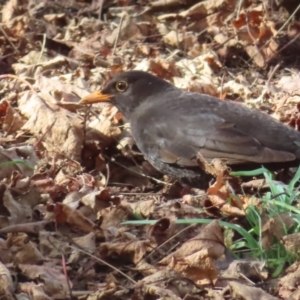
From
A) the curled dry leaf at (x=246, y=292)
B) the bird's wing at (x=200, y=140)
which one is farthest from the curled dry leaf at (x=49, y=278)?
the bird's wing at (x=200, y=140)

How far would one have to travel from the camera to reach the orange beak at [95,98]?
252 inches

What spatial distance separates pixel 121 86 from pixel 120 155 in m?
0.58

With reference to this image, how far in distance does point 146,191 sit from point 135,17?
11.1ft

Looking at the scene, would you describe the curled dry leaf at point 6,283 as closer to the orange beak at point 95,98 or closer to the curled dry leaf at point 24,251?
the curled dry leaf at point 24,251

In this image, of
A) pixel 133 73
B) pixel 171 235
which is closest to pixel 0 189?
pixel 171 235

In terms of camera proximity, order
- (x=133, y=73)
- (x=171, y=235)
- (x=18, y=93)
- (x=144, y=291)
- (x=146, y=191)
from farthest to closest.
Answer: (x=18, y=93) < (x=133, y=73) < (x=146, y=191) < (x=171, y=235) < (x=144, y=291)

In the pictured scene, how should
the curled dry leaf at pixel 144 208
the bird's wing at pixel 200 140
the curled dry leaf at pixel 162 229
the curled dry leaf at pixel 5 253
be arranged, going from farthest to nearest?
1. the bird's wing at pixel 200 140
2. the curled dry leaf at pixel 144 208
3. the curled dry leaf at pixel 162 229
4. the curled dry leaf at pixel 5 253

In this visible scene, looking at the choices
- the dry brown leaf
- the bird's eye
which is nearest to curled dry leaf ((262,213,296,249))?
the dry brown leaf

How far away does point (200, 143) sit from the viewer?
574cm

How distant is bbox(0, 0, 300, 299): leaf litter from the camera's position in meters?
4.15

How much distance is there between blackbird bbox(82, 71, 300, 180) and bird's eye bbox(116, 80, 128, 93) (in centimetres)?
19

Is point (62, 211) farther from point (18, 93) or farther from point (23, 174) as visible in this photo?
point (18, 93)

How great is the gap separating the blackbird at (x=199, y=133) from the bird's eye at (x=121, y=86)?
0.19 metres

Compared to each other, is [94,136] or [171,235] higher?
[171,235]
